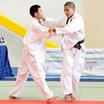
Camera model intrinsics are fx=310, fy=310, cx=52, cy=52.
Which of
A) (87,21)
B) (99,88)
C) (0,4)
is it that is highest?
(0,4)

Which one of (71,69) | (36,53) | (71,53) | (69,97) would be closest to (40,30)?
(36,53)

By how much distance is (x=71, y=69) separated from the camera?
545cm

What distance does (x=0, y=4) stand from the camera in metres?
10.1

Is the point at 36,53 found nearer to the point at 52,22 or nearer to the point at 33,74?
the point at 33,74

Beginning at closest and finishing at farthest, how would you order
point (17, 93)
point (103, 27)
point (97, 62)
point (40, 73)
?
1. point (40, 73)
2. point (17, 93)
3. point (97, 62)
4. point (103, 27)

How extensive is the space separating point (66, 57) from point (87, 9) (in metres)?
4.82

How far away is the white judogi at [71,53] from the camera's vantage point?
528 cm

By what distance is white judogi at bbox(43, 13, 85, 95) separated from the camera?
5277 millimetres

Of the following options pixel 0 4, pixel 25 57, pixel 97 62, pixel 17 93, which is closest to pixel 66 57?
pixel 25 57

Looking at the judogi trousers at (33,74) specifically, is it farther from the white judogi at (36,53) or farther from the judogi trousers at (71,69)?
the judogi trousers at (71,69)

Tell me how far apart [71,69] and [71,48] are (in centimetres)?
37

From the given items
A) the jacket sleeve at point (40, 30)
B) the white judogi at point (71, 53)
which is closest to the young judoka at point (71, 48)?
the white judogi at point (71, 53)

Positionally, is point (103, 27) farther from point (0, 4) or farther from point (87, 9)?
point (0, 4)

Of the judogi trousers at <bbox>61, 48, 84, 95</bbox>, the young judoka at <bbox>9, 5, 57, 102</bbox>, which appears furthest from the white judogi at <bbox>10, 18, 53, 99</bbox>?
the judogi trousers at <bbox>61, 48, 84, 95</bbox>
